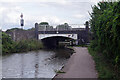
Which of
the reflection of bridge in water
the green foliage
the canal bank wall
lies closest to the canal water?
the canal bank wall

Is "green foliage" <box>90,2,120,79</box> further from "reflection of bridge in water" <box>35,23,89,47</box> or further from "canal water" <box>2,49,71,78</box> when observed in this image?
"reflection of bridge in water" <box>35,23,89,47</box>

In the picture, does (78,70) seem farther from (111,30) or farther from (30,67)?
(30,67)

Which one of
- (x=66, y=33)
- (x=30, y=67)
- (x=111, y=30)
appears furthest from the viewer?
(x=66, y=33)

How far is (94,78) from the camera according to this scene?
25.7ft

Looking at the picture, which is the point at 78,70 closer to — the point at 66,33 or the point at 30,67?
the point at 30,67

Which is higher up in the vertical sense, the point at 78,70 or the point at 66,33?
the point at 66,33

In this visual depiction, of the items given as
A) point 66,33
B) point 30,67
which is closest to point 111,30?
point 30,67

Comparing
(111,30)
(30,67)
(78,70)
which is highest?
(111,30)

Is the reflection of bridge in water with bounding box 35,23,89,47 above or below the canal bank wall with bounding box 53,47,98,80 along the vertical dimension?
above

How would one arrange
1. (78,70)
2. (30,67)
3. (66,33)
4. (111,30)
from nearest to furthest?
(111,30), (78,70), (30,67), (66,33)

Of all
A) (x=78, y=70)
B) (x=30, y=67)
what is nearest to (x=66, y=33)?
(x=30, y=67)

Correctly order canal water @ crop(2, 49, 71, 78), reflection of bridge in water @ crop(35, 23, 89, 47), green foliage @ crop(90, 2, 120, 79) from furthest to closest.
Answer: reflection of bridge in water @ crop(35, 23, 89, 47) → canal water @ crop(2, 49, 71, 78) → green foliage @ crop(90, 2, 120, 79)

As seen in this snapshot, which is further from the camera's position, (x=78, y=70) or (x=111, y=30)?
(x=78, y=70)

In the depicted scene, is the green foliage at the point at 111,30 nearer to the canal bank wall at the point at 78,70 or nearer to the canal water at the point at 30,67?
the canal bank wall at the point at 78,70
